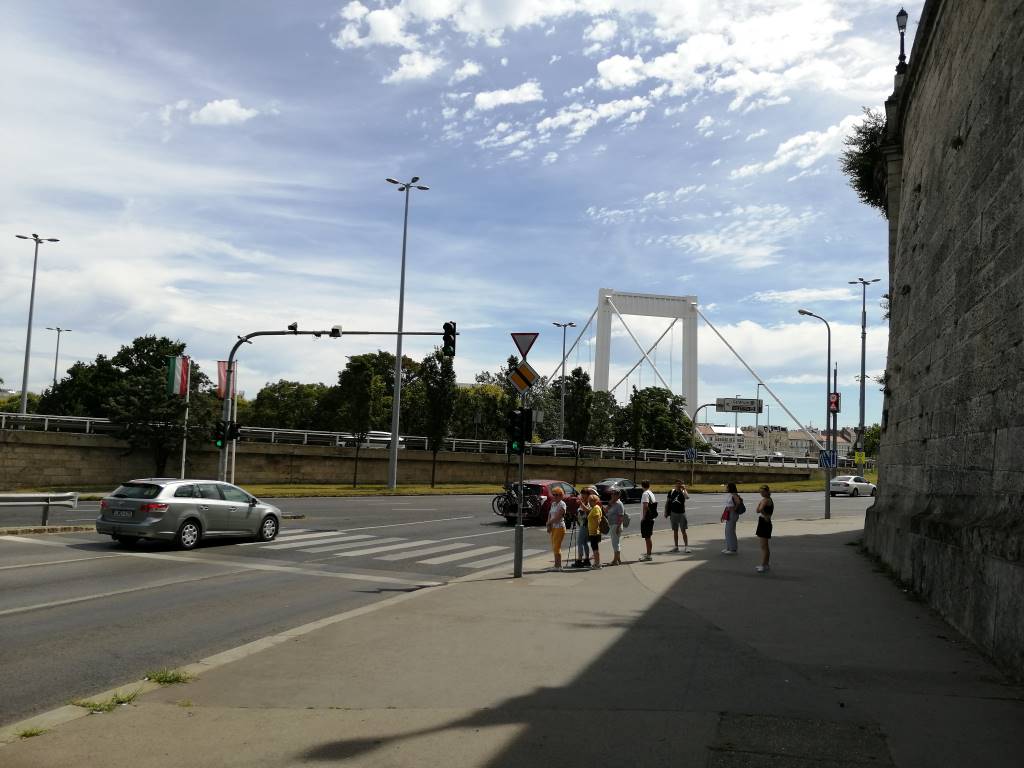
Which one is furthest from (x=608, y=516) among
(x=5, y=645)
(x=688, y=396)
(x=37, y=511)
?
(x=688, y=396)

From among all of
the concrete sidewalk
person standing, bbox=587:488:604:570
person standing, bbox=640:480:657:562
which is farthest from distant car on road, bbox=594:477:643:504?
the concrete sidewalk

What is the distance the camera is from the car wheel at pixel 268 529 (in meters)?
18.1

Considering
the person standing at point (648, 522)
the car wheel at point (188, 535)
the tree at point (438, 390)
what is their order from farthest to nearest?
the tree at point (438, 390), the person standing at point (648, 522), the car wheel at point (188, 535)

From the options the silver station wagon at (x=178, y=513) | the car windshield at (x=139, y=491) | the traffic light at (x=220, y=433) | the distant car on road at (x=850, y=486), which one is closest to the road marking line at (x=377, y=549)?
the silver station wagon at (x=178, y=513)

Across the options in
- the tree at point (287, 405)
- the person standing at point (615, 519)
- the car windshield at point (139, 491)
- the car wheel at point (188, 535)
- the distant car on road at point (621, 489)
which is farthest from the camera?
the tree at point (287, 405)

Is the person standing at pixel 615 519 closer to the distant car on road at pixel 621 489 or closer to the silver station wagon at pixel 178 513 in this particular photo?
the silver station wagon at pixel 178 513

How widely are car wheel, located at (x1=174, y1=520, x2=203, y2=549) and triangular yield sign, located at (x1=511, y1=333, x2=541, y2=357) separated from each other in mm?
7901

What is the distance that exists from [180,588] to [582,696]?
24.7 feet

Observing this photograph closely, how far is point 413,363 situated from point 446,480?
132ft

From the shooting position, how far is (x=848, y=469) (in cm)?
7200

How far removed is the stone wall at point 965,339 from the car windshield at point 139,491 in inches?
531

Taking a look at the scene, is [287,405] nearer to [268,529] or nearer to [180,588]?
[268,529]

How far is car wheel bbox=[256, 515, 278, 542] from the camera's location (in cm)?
1814

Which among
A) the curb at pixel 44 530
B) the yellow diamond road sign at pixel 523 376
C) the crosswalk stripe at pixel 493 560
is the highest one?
the yellow diamond road sign at pixel 523 376
